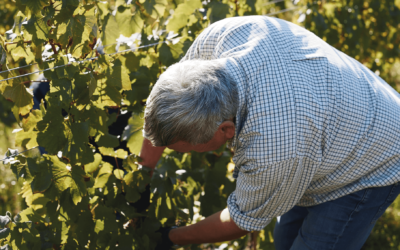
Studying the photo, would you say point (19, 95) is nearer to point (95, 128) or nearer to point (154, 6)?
point (95, 128)

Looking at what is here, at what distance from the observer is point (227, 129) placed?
4.19ft

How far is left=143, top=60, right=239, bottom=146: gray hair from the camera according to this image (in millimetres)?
1193

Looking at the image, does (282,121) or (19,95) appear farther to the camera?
(19,95)

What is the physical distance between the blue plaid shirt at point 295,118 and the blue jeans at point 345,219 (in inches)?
2.1

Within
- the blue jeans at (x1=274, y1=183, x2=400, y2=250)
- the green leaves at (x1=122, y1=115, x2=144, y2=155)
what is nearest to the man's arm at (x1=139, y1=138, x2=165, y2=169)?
the green leaves at (x1=122, y1=115, x2=144, y2=155)

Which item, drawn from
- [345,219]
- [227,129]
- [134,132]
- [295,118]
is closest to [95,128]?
[134,132]

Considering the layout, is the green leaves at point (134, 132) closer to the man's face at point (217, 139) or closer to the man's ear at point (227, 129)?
the man's face at point (217, 139)

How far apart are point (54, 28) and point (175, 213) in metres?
1.06

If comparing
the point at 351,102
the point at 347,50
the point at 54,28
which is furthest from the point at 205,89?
the point at 347,50

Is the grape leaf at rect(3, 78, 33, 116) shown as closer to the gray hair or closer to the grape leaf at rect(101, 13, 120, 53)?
the grape leaf at rect(101, 13, 120, 53)

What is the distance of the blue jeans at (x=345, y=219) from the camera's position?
1.47 m

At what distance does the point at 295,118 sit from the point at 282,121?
0.14ft

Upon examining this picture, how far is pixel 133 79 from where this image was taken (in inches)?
64.1

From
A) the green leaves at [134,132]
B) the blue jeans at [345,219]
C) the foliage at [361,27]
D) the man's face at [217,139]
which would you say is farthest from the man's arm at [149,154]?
the foliage at [361,27]
